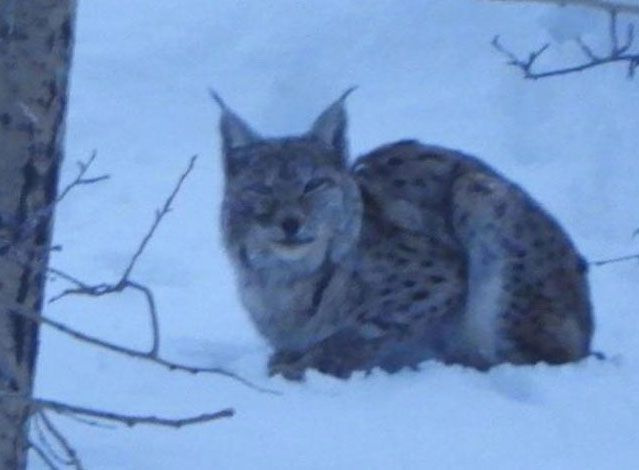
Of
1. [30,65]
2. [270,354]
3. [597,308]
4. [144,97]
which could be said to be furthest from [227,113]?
[144,97]

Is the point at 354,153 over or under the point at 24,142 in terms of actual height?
over

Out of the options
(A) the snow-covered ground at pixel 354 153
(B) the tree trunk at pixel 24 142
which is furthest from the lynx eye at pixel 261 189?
(B) the tree trunk at pixel 24 142

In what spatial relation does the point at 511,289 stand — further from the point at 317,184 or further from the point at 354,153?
the point at 354,153

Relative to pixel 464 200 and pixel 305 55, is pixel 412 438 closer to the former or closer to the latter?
pixel 464 200

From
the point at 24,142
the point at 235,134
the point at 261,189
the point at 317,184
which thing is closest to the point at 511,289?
the point at 317,184

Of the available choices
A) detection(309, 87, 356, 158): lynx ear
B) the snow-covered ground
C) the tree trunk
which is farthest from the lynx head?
the tree trunk

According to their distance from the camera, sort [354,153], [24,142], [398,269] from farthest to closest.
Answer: [354,153], [398,269], [24,142]

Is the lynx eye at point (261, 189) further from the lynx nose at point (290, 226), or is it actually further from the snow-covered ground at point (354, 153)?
the snow-covered ground at point (354, 153)
